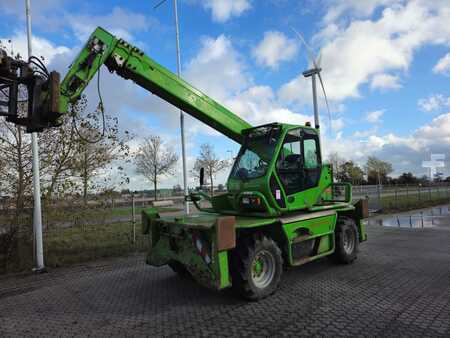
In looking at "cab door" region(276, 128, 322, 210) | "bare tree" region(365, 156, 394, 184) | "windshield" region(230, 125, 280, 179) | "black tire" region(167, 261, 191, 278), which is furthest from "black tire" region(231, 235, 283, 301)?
"bare tree" region(365, 156, 394, 184)

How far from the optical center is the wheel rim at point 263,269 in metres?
5.72

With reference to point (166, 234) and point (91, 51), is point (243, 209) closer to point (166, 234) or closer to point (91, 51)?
point (166, 234)

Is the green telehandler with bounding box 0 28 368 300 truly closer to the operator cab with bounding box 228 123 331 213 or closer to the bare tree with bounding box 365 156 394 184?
the operator cab with bounding box 228 123 331 213

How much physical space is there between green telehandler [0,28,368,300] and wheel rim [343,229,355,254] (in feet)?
0.07

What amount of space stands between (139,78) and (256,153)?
2698 millimetres

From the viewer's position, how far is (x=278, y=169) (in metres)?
6.47

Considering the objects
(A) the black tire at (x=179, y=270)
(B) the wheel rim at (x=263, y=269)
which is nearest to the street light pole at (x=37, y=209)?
(A) the black tire at (x=179, y=270)

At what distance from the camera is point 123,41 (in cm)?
596

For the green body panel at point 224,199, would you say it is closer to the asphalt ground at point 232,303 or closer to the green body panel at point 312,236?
the green body panel at point 312,236

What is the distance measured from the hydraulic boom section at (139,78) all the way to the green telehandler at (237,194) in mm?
→ 17

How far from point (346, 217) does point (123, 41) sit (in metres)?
6.27

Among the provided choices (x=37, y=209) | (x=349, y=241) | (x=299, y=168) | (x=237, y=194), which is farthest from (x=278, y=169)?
(x=37, y=209)

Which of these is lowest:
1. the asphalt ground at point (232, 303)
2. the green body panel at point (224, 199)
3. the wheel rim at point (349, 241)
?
the asphalt ground at point (232, 303)

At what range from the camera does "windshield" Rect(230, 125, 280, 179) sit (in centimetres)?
667
